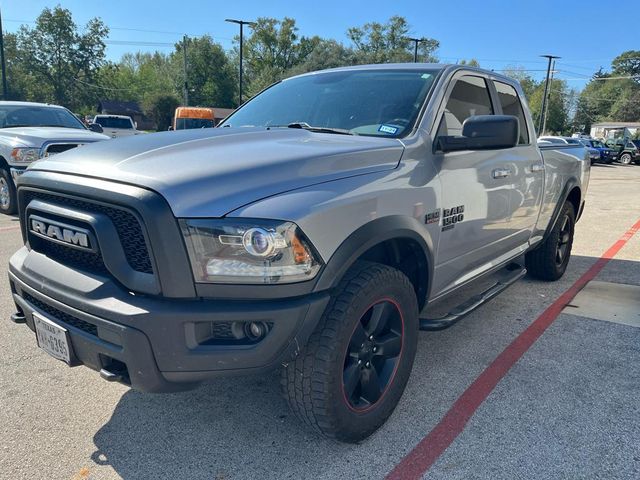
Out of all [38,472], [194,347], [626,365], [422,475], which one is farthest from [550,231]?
[38,472]

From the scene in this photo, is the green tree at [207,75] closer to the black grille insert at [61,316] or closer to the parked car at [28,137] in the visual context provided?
the parked car at [28,137]

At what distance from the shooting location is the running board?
2.97m

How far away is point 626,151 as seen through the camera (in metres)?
33.7

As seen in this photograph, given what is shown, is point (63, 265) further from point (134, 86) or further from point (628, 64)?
point (628, 64)

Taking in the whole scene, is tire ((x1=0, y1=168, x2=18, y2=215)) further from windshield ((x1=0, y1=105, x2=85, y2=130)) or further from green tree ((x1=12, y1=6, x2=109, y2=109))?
green tree ((x1=12, y1=6, x2=109, y2=109))

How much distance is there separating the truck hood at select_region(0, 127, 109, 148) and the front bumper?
6436mm

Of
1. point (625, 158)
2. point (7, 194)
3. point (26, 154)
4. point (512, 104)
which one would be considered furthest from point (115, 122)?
point (625, 158)

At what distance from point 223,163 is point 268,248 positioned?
47 cm

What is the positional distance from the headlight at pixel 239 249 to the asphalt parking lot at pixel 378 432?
38.5 inches

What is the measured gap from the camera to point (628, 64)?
9738cm

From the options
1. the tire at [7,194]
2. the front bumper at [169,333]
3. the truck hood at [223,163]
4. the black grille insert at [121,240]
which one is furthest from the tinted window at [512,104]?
the tire at [7,194]

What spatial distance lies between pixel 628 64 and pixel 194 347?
117 m

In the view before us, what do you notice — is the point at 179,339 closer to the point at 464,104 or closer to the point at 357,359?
the point at 357,359

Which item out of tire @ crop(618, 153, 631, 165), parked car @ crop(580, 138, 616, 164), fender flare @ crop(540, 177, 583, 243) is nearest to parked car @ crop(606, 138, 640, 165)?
tire @ crop(618, 153, 631, 165)
